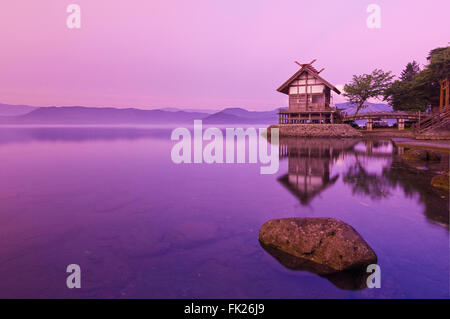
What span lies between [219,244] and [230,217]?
2.10 metres

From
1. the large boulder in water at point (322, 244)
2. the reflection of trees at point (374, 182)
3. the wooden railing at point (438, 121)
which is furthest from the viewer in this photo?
the wooden railing at point (438, 121)

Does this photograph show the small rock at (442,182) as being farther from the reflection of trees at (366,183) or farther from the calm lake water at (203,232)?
the reflection of trees at (366,183)

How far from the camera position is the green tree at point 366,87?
1769 inches

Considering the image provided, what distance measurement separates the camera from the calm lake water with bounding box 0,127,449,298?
15.4 ft

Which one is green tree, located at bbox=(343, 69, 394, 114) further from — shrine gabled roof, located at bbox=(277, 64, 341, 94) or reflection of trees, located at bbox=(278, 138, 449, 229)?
reflection of trees, located at bbox=(278, 138, 449, 229)

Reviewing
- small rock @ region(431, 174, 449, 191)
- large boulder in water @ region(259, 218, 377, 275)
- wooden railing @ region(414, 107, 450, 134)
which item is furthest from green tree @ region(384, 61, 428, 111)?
large boulder in water @ region(259, 218, 377, 275)

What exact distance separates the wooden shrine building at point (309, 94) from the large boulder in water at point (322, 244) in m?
38.8

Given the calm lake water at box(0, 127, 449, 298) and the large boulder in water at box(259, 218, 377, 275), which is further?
the large boulder in water at box(259, 218, 377, 275)

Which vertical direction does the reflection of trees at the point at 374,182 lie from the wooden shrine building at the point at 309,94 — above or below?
below

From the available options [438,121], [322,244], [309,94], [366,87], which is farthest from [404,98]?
[322,244]

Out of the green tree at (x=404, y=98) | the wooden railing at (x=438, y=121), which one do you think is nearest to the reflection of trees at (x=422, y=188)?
the wooden railing at (x=438, y=121)

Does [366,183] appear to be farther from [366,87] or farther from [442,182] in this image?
[366,87]

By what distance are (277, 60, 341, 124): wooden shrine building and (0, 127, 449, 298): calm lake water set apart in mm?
28392

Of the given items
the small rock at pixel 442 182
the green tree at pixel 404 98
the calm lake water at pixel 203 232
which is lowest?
the calm lake water at pixel 203 232
